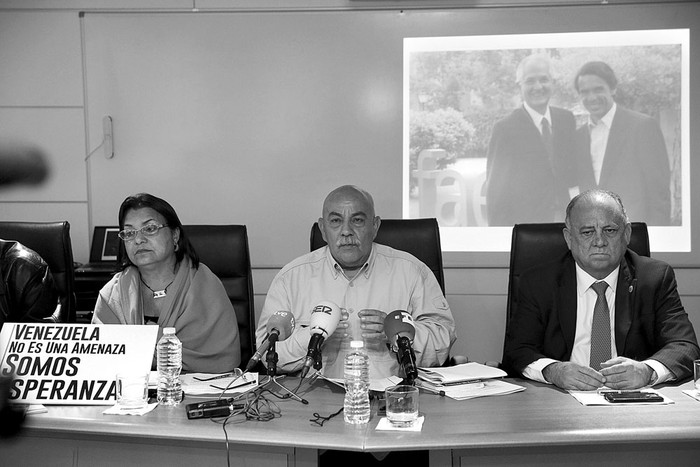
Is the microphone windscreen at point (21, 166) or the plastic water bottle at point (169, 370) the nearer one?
the plastic water bottle at point (169, 370)

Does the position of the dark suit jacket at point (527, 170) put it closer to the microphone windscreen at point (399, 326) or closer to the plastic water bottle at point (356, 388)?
the microphone windscreen at point (399, 326)

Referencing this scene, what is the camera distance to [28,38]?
4172 millimetres

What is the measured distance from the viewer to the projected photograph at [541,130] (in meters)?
3.94

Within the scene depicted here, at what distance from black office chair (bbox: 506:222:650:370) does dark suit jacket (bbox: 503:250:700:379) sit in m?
0.23

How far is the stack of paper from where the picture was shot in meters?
2.06

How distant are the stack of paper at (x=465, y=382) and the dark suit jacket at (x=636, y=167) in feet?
6.88

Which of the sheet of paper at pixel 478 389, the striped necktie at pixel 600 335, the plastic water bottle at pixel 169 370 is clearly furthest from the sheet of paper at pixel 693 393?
the plastic water bottle at pixel 169 370

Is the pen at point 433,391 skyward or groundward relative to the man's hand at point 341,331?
groundward

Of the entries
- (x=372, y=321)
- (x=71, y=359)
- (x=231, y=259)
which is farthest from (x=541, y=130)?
(x=71, y=359)

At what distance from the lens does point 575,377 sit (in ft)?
6.89

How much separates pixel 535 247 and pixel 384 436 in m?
1.27

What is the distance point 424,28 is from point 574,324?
85.7 inches

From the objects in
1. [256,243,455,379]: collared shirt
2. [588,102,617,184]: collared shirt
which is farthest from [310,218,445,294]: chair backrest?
[588,102,617,184]: collared shirt

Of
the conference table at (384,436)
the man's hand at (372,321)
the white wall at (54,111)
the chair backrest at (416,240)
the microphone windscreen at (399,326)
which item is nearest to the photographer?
the conference table at (384,436)
